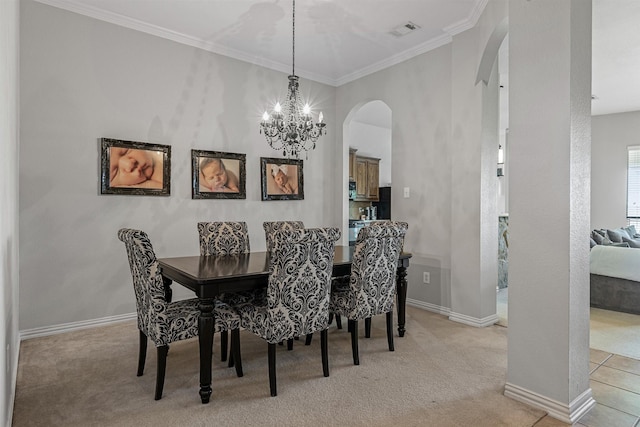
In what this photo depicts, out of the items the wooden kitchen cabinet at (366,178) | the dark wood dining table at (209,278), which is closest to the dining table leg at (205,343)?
the dark wood dining table at (209,278)

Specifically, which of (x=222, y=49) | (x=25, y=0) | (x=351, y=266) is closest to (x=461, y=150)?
(x=351, y=266)

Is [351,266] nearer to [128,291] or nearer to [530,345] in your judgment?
[530,345]

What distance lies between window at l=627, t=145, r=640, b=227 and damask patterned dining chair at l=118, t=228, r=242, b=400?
26.4 feet

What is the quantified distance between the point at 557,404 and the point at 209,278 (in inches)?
81.2

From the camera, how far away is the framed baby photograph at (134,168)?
3557mm

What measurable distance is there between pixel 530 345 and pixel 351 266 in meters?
1.23

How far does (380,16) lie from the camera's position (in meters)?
3.60

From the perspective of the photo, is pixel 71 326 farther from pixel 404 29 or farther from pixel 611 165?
pixel 611 165

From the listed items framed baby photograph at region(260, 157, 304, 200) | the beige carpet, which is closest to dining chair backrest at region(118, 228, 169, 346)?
the beige carpet

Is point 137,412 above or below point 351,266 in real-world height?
below

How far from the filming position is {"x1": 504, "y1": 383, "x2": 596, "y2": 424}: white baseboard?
1.99m

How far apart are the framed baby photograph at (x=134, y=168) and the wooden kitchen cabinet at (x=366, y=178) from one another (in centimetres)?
464

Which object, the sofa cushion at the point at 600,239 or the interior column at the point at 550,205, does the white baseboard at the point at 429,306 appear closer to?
the interior column at the point at 550,205

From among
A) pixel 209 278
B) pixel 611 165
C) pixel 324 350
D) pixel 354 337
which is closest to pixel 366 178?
pixel 611 165
